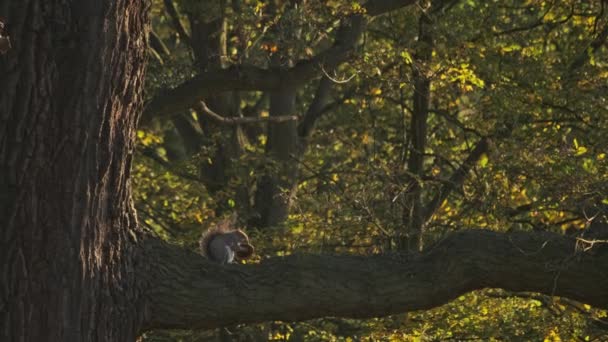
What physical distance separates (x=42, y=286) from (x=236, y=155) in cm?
831

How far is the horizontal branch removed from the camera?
6770 millimetres

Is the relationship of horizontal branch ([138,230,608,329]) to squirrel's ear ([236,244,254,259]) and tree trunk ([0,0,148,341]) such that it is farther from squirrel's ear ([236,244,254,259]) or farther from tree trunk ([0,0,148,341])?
squirrel's ear ([236,244,254,259])

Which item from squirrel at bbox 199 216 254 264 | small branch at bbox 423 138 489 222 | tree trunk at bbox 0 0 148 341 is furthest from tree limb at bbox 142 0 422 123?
tree trunk at bbox 0 0 148 341

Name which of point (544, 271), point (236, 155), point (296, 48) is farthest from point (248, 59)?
point (544, 271)

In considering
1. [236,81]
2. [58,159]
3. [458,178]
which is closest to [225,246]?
[236,81]

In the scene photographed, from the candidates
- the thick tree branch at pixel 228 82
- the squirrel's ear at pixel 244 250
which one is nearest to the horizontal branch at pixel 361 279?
the squirrel's ear at pixel 244 250

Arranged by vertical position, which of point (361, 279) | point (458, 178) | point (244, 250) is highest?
point (458, 178)

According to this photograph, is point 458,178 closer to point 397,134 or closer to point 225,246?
point 397,134

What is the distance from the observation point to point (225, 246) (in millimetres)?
8656

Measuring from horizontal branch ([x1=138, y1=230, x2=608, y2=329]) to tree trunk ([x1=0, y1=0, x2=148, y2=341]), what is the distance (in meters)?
0.46

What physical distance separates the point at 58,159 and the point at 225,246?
8.26 feet

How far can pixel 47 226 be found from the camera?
6.33 meters

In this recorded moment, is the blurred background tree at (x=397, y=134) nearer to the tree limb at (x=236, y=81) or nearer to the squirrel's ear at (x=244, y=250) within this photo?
the tree limb at (x=236, y=81)

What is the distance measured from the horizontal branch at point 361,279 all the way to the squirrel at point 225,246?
157cm
